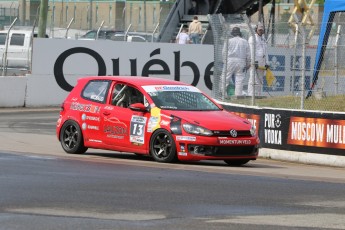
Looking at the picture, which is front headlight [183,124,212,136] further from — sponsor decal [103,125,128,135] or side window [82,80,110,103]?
side window [82,80,110,103]

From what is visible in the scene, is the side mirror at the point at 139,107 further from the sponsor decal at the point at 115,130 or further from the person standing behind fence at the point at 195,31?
the person standing behind fence at the point at 195,31

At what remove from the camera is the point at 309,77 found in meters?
19.5

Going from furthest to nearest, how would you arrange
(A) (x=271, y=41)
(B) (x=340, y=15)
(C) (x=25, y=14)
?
(C) (x=25, y=14) < (B) (x=340, y=15) < (A) (x=271, y=41)

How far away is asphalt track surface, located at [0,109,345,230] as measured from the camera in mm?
10094

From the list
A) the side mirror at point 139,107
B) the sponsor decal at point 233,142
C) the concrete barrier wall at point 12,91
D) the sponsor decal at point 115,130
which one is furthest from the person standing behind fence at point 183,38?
the sponsor decal at point 233,142

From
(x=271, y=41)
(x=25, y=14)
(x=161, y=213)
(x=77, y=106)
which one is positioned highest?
(x=25, y=14)

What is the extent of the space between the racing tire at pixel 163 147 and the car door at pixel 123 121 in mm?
230

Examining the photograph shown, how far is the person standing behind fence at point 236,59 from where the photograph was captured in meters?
20.9

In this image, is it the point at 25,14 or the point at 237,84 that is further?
the point at 25,14

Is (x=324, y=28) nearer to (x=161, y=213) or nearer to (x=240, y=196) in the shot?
(x=240, y=196)

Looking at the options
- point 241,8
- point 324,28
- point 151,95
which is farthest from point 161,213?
point 241,8

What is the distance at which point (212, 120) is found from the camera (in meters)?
16.7

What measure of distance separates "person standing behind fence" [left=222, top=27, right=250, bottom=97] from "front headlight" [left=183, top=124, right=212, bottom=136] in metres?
4.38

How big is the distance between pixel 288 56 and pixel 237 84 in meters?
1.64
